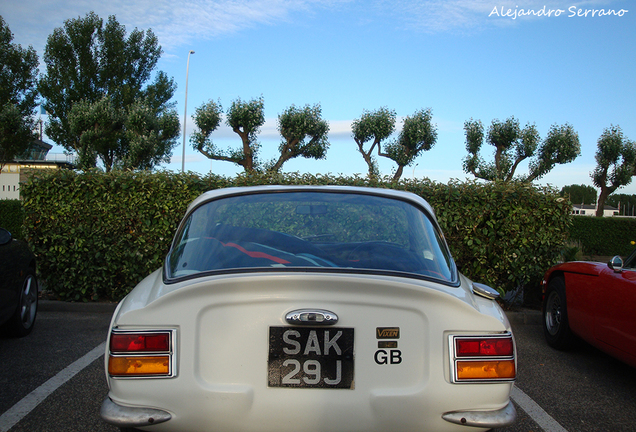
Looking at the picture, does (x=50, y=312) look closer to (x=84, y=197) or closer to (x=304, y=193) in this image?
(x=84, y=197)

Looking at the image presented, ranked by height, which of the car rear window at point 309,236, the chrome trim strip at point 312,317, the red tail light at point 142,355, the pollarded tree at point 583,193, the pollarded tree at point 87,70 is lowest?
the red tail light at point 142,355

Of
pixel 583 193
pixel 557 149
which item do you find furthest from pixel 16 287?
pixel 583 193

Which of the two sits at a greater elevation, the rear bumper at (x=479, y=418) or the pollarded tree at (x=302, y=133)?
the pollarded tree at (x=302, y=133)

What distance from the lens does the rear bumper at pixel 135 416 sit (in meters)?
1.74

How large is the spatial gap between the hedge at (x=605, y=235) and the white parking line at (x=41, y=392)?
73.8 feet

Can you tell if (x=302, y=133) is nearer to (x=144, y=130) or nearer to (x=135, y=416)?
(x=144, y=130)

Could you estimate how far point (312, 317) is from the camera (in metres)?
1.78

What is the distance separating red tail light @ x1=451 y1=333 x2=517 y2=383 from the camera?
5.98ft

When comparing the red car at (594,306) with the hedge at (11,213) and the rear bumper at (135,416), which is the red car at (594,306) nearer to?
the rear bumper at (135,416)

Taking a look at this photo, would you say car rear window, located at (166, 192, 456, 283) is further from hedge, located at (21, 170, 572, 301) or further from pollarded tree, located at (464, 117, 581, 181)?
pollarded tree, located at (464, 117, 581, 181)

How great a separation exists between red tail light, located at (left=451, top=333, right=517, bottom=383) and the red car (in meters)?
2.56

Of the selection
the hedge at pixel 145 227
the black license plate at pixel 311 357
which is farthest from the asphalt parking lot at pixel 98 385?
the black license plate at pixel 311 357

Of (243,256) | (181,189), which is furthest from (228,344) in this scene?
(181,189)

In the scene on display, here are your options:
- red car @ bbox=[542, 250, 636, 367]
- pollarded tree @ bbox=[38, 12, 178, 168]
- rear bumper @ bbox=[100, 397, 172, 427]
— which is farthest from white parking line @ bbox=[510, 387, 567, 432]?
pollarded tree @ bbox=[38, 12, 178, 168]
